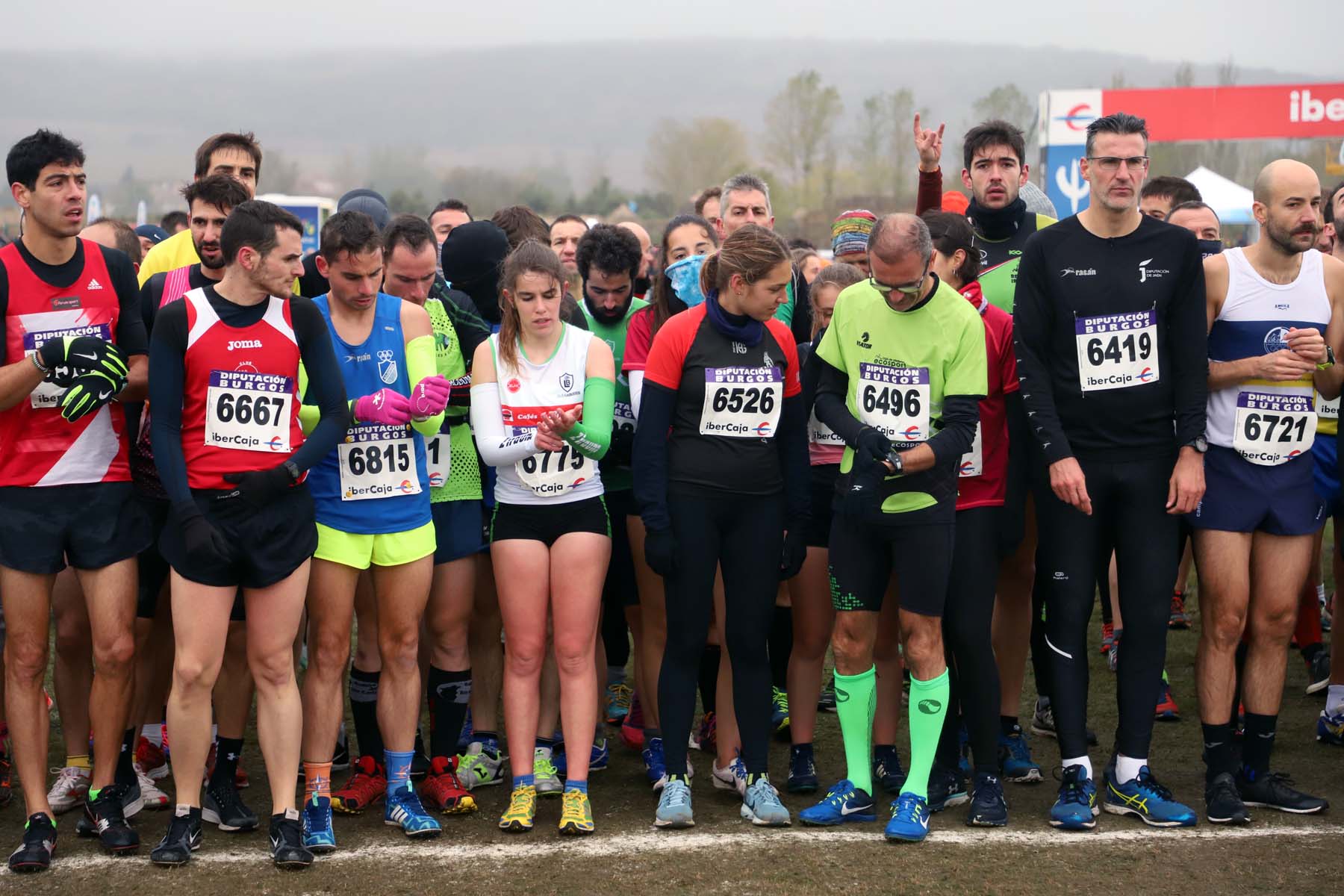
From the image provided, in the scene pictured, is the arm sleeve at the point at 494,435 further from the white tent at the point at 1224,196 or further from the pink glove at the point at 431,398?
the white tent at the point at 1224,196

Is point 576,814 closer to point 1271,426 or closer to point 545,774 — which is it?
point 545,774

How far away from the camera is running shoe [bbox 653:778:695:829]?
451 centimetres

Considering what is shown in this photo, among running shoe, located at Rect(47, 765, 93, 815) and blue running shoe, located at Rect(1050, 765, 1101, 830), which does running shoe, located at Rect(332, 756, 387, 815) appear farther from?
blue running shoe, located at Rect(1050, 765, 1101, 830)

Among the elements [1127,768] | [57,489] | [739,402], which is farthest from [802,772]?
[57,489]

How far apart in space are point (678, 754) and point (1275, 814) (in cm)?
208

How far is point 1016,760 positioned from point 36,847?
3.46m

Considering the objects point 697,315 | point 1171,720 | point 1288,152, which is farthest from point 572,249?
point 1288,152

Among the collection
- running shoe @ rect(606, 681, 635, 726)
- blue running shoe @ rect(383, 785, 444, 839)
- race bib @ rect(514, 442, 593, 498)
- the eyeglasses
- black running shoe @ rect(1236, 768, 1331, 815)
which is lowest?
running shoe @ rect(606, 681, 635, 726)

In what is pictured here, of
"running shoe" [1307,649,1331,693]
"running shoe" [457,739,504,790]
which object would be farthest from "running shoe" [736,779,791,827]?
"running shoe" [1307,649,1331,693]

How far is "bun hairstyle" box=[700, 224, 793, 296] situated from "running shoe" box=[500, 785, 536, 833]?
6.13ft

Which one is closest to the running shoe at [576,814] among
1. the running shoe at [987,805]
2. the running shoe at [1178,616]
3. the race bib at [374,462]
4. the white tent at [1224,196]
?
the race bib at [374,462]

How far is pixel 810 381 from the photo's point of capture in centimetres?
482

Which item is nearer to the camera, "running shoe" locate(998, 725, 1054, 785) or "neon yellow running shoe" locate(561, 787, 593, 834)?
"neon yellow running shoe" locate(561, 787, 593, 834)

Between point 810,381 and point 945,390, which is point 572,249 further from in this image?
point 945,390
